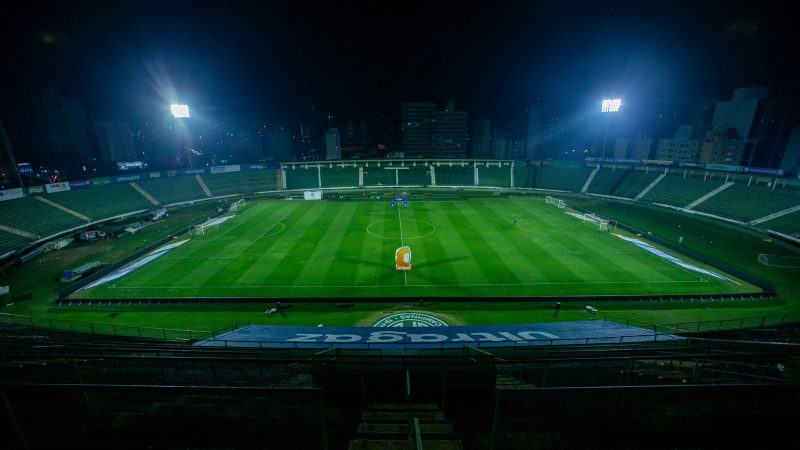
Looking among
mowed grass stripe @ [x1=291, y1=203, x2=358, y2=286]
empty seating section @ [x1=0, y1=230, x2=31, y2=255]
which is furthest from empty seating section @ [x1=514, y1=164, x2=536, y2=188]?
empty seating section @ [x1=0, y1=230, x2=31, y2=255]

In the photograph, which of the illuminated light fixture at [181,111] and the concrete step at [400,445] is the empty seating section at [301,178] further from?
the concrete step at [400,445]

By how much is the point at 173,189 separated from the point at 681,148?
137m

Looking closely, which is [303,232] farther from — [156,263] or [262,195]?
[262,195]

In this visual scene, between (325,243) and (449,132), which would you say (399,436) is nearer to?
(325,243)

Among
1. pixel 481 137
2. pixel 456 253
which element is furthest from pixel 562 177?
pixel 481 137

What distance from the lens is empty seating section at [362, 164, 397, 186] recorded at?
82875mm

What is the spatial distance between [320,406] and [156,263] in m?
38.7

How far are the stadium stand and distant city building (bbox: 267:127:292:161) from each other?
353 feet

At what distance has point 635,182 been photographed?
65562 millimetres

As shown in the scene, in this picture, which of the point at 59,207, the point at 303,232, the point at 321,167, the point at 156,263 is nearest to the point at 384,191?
the point at 321,167

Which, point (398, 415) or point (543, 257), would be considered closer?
point (398, 415)

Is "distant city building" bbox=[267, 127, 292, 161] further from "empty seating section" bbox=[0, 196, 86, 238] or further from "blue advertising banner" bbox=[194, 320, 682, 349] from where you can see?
"blue advertising banner" bbox=[194, 320, 682, 349]

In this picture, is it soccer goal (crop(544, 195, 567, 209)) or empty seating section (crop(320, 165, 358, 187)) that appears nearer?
soccer goal (crop(544, 195, 567, 209))

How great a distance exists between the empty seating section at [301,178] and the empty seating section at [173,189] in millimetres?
18789
